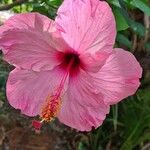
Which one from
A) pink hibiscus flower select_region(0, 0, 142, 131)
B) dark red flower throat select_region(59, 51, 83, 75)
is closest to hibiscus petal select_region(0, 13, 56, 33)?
pink hibiscus flower select_region(0, 0, 142, 131)

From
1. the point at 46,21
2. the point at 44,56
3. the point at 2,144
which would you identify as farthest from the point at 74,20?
the point at 2,144

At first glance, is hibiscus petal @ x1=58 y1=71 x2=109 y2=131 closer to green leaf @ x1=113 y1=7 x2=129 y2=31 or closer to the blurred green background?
green leaf @ x1=113 y1=7 x2=129 y2=31

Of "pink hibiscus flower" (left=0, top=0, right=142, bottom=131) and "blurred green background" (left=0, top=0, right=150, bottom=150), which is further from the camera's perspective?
"blurred green background" (left=0, top=0, right=150, bottom=150)

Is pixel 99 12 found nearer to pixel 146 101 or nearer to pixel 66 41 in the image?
pixel 66 41

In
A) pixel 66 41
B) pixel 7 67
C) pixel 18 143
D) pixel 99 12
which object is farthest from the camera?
pixel 18 143

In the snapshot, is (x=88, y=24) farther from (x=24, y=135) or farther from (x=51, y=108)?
(x=24, y=135)

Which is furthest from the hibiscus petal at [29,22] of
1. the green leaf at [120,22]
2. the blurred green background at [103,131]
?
the blurred green background at [103,131]

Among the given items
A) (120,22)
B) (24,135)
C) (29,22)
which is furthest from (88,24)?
(24,135)
